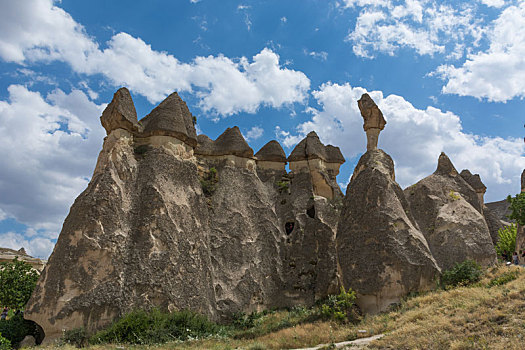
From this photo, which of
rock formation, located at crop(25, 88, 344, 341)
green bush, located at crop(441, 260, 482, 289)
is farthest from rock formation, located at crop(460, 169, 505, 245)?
green bush, located at crop(441, 260, 482, 289)

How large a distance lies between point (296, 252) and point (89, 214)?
39.9ft

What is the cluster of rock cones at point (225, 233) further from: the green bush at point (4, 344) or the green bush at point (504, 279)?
the green bush at point (504, 279)

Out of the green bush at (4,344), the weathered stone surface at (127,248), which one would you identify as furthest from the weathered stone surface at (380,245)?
the green bush at (4,344)

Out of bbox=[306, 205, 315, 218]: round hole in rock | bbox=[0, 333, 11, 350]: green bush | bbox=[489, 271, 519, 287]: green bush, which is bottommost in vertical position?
bbox=[0, 333, 11, 350]: green bush

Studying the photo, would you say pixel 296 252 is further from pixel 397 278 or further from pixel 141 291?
pixel 141 291

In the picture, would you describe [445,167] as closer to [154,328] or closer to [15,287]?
[154,328]

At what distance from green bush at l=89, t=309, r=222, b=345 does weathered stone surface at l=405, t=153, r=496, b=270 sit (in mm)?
10727

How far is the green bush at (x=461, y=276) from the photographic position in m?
15.0

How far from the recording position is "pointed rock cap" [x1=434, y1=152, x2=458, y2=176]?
21.0 meters

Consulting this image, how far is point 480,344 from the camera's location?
9.20 m

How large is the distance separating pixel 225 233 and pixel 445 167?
12946 mm

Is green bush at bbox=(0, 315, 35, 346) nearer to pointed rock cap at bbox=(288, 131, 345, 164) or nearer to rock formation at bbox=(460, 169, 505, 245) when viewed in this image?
pointed rock cap at bbox=(288, 131, 345, 164)

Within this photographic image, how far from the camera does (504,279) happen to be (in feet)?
46.0

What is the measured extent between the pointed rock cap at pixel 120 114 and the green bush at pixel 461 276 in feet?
51.1
